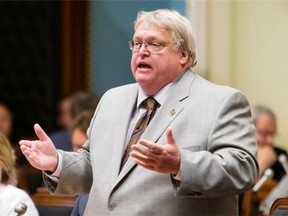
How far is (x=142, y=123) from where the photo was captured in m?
4.11

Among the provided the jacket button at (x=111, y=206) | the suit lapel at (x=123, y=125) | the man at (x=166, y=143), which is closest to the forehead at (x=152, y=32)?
the man at (x=166, y=143)

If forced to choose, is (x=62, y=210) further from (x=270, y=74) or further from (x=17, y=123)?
(x=17, y=123)

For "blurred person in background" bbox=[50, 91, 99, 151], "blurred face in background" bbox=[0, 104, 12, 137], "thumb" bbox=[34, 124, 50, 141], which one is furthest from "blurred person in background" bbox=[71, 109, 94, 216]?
"blurred face in background" bbox=[0, 104, 12, 137]

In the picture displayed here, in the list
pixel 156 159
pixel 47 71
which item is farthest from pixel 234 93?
pixel 47 71

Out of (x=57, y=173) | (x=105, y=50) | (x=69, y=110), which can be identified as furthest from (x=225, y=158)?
(x=105, y=50)

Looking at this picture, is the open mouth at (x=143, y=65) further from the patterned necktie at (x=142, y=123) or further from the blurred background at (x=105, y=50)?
the blurred background at (x=105, y=50)

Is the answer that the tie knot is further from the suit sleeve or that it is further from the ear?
the suit sleeve

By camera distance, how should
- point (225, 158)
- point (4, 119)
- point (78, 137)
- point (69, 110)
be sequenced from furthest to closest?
point (4, 119) → point (69, 110) → point (78, 137) → point (225, 158)

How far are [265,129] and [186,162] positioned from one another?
359cm

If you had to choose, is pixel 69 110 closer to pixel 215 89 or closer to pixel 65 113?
pixel 65 113

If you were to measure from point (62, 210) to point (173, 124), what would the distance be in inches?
39.5

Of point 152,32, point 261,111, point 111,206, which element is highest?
point 152,32

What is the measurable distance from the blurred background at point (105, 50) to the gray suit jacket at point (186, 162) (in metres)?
3.05

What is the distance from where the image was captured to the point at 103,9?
8.64 metres
